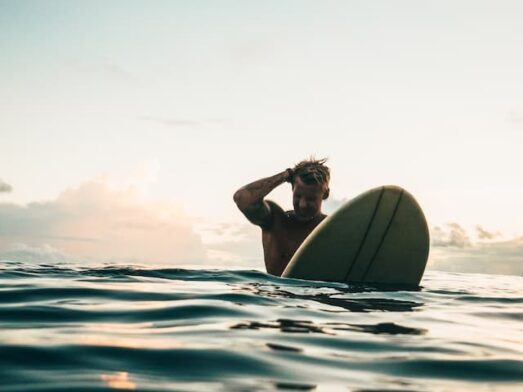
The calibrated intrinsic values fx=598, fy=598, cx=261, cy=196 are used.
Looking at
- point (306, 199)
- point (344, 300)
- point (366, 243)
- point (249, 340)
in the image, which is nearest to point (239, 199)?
point (306, 199)

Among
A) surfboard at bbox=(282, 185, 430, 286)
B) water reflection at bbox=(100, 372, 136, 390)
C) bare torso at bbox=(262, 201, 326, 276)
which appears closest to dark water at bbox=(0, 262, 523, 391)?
water reflection at bbox=(100, 372, 136, 390)

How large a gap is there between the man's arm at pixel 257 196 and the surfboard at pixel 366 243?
0.77m

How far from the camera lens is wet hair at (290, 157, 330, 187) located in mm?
6902

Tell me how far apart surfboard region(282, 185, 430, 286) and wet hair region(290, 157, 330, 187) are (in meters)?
0.57

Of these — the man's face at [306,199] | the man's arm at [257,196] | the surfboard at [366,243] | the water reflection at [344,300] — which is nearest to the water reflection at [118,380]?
the water reflection at [344,300]

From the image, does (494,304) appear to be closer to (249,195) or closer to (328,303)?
(328,303)

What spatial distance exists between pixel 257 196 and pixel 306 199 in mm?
578

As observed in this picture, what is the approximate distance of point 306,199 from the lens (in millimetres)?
6945

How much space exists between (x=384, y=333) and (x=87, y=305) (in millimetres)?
2116

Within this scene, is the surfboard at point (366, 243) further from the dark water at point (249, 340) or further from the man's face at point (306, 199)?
the dark water at point (249, 340)

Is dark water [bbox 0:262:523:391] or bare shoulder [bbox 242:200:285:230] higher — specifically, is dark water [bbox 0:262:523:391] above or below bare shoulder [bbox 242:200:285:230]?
below

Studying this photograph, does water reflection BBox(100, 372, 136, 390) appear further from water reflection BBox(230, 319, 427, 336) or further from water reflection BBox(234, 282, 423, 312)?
water reflection BBox(234, 282, 423, 312)

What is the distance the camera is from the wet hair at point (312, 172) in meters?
6.90

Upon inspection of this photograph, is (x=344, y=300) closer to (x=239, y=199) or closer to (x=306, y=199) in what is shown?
(x=306, y=199)
